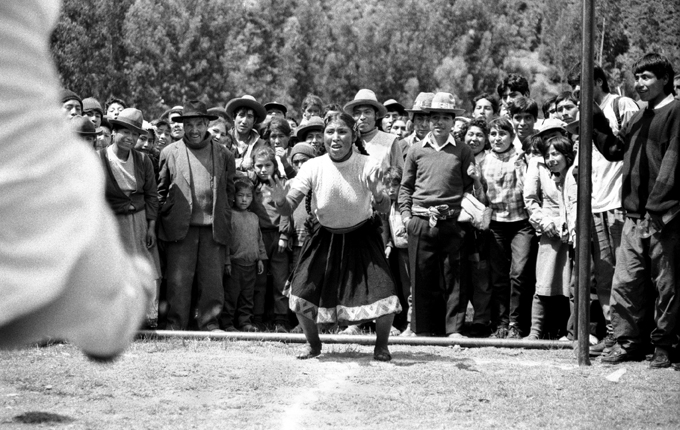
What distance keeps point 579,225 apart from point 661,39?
2207 centimetres

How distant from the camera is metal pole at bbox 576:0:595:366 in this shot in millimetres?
7266

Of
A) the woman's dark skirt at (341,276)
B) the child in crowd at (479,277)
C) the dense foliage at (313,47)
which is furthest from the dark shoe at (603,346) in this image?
the dense foliage at (313,47)

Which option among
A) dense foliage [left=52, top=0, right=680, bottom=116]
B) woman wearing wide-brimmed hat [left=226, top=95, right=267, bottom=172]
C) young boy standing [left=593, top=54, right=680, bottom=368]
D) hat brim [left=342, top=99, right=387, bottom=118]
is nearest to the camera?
young boy standing [left=593, top=54, right=680, bottom=368]

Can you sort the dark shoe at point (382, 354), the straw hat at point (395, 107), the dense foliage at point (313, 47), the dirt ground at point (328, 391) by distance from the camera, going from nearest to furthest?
the dirt ground at point (328, 391)
the dark shoe at point (382, 354)
the straw hat at point (395, 107)
the dense foliage at point (313, 47)

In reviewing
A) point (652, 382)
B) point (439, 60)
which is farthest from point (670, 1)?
point (652, 382)

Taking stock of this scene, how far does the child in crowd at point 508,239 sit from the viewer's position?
9.30 metres

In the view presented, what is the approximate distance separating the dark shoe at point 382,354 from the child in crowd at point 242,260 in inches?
93.7

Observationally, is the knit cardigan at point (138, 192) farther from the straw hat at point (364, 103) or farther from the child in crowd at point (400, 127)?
the child in crowd at point (400, 127)

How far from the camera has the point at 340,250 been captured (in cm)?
798

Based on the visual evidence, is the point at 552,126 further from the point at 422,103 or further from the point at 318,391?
the point at 318,391

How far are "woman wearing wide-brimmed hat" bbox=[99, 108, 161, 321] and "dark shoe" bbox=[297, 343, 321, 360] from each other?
1.96m

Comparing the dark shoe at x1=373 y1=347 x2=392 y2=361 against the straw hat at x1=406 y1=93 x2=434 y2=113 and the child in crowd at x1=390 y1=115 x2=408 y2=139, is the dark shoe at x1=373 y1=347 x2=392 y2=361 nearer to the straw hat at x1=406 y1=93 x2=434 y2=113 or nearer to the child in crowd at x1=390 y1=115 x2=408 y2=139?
the straw hat at x1=406 y1=93 x2=434 y2=113

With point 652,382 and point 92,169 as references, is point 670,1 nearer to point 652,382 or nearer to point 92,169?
point 652,382

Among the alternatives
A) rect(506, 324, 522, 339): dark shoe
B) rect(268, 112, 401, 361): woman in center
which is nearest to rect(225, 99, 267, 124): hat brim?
rect(268, 112, 401, 361): woman in center
